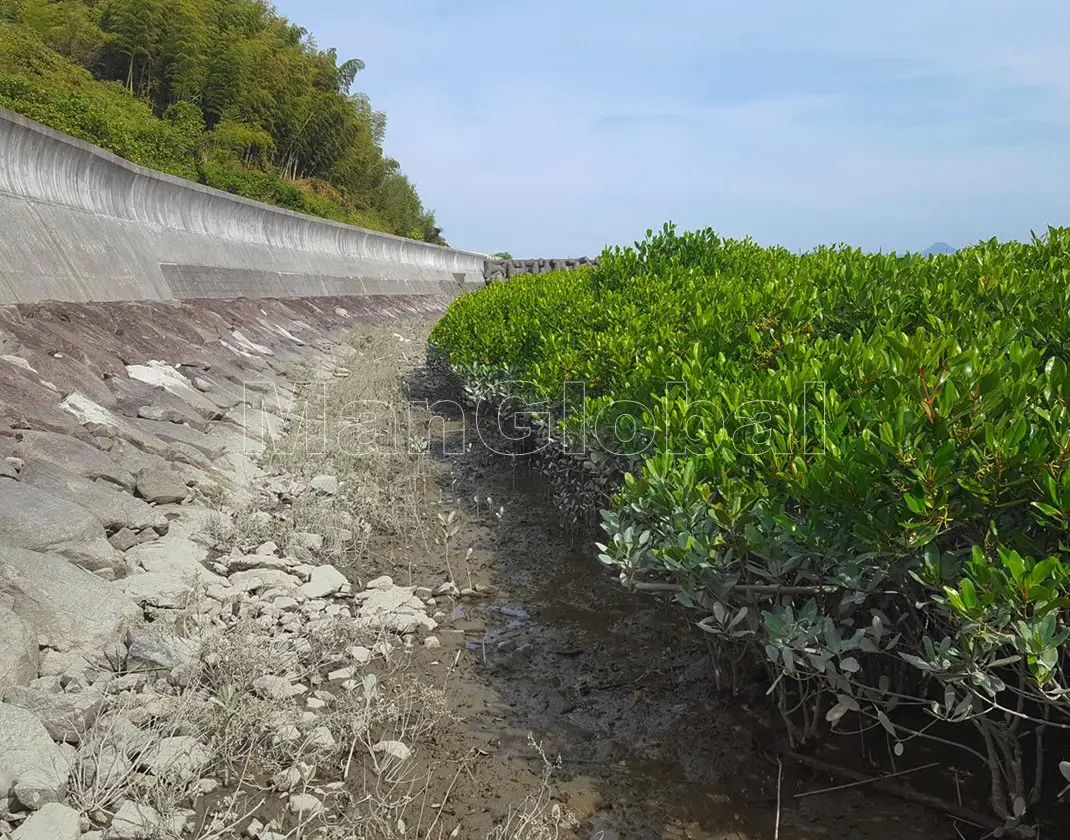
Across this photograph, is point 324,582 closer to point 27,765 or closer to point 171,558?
point 171,558

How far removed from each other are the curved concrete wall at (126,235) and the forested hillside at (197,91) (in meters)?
12.2

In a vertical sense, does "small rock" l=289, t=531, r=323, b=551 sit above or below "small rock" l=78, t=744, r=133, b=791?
A: above

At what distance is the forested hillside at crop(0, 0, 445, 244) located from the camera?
1115 inches

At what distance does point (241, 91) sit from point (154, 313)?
37.2 metres

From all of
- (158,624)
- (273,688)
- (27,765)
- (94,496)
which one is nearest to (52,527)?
(94,496)

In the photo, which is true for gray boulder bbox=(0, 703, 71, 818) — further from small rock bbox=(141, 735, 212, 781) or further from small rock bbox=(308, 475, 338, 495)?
small rock bbox=(308, 475, 338, 495)

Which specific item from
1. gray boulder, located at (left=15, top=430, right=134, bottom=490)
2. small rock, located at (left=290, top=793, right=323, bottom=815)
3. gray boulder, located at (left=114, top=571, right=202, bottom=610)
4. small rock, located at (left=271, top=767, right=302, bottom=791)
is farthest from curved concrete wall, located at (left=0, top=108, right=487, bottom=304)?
small rock, located at (left=290, top=793, right=323, bottom=815)

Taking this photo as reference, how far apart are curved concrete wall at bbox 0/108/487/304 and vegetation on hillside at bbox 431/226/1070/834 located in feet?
18.7

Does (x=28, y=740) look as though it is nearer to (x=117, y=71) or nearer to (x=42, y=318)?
(x=42, y=318)

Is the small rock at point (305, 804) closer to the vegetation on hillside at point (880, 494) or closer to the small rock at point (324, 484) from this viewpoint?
the vegetation on hillside at point (880, 494)

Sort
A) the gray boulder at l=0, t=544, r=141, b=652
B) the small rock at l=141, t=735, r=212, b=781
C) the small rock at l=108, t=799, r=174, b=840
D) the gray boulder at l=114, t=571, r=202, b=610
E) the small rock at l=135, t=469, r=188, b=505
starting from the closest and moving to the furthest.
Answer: the small rock at l=108, t=799, r=174, b=840, the small rock at l=141, t=735, r=212, b=781, the gray boulder at l=0, t=544, r=141, b=652, the gray boulder at l=114, t=571, r=202, b=610, the small rock at l=135, t=469, r=188, b=505

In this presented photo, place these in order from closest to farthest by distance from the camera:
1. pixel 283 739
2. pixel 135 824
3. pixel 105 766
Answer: pixel 135 824 → pixel 105 766 → pixel 283 739

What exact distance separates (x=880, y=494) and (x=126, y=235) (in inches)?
396

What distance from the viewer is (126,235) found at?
9.98 meters
